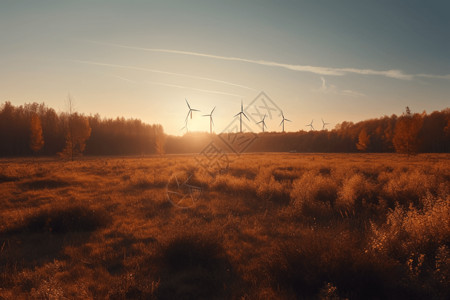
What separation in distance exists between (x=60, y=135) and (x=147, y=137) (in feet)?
95.9

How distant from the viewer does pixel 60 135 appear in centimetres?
6281

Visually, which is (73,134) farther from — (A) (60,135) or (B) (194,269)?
(B) (194,269)

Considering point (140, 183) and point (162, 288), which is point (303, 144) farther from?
point (162, 288)

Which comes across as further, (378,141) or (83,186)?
(378,141)

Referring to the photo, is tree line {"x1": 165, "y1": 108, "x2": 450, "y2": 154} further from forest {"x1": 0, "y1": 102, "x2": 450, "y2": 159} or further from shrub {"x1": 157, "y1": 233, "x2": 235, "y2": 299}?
shrub {"x1": 157, "y1": 233, "x2": 235, "y2": 299}

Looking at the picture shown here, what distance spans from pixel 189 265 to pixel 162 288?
0.88 meters

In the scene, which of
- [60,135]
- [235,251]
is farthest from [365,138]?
[60,135]

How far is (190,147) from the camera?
99000 millimetres

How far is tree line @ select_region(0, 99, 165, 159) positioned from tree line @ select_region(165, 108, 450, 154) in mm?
18432

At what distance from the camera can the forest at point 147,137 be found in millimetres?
42344

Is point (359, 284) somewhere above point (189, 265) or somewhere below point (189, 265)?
above

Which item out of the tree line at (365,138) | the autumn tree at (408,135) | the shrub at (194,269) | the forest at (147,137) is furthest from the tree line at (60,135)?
the autumn tree at (408,135)

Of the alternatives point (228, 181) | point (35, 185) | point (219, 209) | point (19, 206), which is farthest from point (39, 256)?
point (35, 185)

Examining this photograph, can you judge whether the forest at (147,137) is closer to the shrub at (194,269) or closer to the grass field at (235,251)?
the grass field at (235,251)
